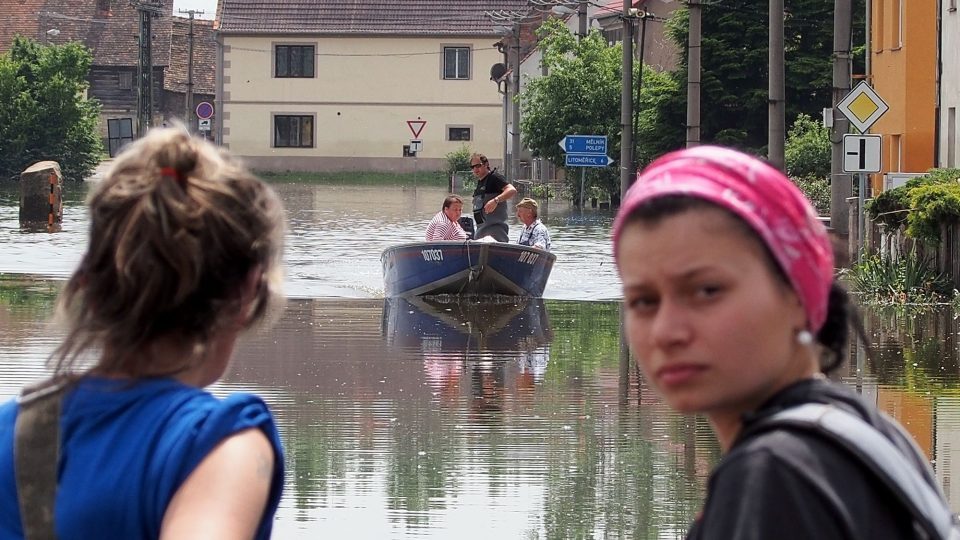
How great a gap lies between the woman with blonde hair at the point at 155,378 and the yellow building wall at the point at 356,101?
80134 millimetres

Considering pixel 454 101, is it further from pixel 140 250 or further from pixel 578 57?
pixel 140 250

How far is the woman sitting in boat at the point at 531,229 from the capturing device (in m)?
21.9

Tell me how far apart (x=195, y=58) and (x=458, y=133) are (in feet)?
56.9

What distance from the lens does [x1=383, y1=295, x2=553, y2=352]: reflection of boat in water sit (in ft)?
53.9

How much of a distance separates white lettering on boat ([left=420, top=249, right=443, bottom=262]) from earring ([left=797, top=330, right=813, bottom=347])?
1882 centimetres

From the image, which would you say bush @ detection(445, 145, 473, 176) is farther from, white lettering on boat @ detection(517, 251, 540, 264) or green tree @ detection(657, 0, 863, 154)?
white lettering on boat @ detection(517, 251, 540, 264)

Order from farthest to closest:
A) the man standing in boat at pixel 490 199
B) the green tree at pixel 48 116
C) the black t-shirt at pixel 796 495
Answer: the green tree at pixel 48 116 < the man standing in boat at pixel 490 199 < the black t-shirt at pixel 796 495

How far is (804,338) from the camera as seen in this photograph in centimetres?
208

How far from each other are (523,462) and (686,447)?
1.09 m

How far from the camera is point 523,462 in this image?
976cm

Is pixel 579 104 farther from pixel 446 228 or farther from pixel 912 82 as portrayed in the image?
pixel 446 228

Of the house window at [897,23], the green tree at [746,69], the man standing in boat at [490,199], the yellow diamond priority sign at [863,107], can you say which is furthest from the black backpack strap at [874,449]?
the green tree at [746,69]

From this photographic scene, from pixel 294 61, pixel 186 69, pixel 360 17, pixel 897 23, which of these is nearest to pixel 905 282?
pixel 897 23

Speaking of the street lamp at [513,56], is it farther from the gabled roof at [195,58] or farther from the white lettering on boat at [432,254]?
the white lettering on boat at [432,254]
